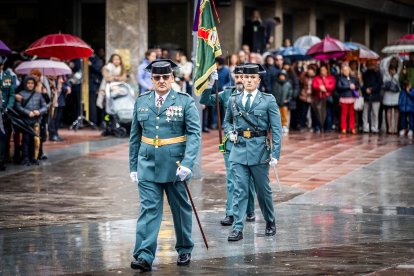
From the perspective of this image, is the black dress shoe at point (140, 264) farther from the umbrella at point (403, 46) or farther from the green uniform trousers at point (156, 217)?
the umbrella at point (403, 46)

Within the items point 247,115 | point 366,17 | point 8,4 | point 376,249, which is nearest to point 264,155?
point 247,115

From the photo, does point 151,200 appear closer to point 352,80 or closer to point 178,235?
point 178,235

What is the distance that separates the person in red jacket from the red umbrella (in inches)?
266

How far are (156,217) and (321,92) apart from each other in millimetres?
16688

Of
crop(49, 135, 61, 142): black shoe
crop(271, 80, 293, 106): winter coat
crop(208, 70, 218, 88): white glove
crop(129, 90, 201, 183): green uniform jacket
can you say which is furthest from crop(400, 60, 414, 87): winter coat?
crop(129, 90, 201, 183): green uniform jacket

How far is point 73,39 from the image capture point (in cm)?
2130

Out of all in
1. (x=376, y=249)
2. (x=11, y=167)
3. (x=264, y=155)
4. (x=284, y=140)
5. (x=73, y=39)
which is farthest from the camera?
(x=284, y=140)

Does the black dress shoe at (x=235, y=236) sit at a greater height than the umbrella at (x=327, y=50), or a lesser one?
lesser

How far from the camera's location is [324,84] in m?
25.8

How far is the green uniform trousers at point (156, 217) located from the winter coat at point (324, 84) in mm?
16360

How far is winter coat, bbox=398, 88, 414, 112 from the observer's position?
82.9ft

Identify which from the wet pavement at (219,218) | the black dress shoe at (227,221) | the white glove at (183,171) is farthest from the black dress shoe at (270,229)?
the white glove at (183,171)

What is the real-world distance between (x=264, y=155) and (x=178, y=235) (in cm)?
197

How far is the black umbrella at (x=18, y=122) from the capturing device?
1817 cm
